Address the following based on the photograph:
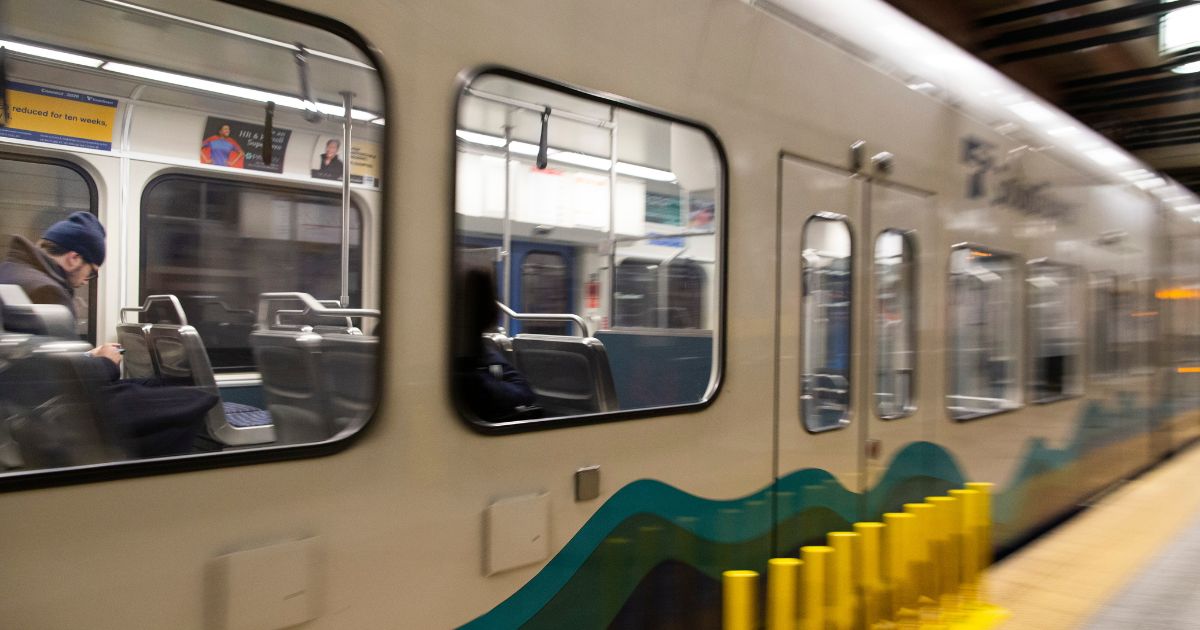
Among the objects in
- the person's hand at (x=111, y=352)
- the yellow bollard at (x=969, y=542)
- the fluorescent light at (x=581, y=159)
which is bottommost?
the yellow bollard at (x=969, y=542)

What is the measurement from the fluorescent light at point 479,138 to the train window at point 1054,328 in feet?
12.3

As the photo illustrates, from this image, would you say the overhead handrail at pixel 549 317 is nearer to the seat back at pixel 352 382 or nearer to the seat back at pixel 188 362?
Answer: the seat back at pixel 352 382

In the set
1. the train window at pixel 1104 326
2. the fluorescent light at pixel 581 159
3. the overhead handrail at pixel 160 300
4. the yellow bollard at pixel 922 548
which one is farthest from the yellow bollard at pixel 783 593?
the train window at pixel 1104 326

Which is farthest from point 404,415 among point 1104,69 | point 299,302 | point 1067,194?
point 1104,69

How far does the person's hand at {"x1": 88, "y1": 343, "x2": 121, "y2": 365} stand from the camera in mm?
1821

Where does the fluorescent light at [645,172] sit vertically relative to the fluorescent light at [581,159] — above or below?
below

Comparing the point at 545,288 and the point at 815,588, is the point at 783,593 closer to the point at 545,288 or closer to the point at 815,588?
the point at 815,588

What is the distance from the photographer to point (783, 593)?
2674mm

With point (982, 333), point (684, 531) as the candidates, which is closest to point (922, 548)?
point (684, 531)

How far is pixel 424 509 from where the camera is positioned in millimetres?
1807

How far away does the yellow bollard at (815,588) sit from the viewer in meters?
2.80

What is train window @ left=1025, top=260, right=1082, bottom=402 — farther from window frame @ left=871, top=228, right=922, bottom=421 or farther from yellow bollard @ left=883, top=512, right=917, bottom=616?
yellow bollard @ left=883, top=512, right=917, bottom=616

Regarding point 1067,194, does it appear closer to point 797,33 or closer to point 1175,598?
point 1175,598

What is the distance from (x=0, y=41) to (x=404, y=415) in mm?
1172
